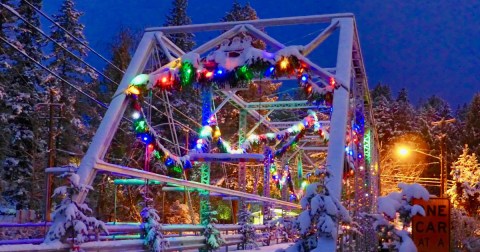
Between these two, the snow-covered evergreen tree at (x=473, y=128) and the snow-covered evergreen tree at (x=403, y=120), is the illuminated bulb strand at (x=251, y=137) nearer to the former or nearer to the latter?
the snow-covered evergreen tree at (x=473, y=128)

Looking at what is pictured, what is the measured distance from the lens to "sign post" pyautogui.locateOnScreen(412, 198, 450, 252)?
7.62 metres

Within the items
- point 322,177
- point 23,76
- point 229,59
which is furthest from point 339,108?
point 23,76

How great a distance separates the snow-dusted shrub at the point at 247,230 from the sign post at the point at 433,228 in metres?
14.7

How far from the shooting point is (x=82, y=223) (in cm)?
1005

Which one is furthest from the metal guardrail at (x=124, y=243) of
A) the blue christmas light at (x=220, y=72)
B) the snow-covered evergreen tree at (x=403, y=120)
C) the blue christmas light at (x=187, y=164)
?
the snow-covered evergreen tree at (x=403, y=120)

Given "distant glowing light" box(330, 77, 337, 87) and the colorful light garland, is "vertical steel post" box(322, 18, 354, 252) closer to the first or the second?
"distant glowing light" box(330, 77, 337, 87)

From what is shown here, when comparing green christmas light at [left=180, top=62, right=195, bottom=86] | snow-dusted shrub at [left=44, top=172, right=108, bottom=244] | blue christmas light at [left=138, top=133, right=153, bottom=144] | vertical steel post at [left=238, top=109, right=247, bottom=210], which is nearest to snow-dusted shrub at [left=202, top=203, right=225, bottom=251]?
blue christmas light at [left=138, top=133, right=153, bottom=144]

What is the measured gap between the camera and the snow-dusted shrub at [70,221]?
9.88 meters

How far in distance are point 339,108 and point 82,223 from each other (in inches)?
248

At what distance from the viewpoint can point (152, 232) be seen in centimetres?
1345

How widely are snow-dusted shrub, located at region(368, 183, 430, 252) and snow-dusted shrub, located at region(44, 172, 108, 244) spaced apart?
182 inches

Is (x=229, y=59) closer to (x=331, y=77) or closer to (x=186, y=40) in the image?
(x=331, y=77)

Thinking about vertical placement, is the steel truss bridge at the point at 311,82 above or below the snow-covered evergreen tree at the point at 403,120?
below

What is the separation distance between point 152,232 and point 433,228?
23.6 ft
